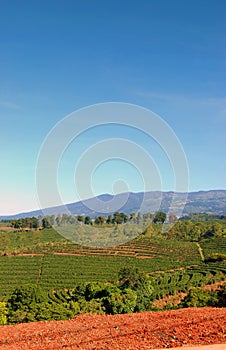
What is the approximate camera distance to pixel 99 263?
141ft

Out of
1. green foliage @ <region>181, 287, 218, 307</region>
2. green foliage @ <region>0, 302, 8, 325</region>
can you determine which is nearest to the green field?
green foliage @ <region>181, 287, 218, 307</region>

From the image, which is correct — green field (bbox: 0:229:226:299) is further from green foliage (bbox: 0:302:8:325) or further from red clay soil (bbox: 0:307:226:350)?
red clay soil (bbox: 0:307:226:350)

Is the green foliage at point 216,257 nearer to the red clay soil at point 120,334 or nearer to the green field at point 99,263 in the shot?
the green field at point 99,263

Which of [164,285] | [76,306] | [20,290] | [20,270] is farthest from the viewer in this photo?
[20,270]

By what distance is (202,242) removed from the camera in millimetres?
60344

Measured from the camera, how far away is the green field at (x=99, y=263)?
33312 mm

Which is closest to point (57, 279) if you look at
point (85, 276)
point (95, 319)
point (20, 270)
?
point (85, 276)

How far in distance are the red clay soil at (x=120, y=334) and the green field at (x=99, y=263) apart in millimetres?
18836

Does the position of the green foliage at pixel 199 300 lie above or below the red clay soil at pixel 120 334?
below

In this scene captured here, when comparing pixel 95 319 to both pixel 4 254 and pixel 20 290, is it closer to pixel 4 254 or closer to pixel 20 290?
pixel 20 290

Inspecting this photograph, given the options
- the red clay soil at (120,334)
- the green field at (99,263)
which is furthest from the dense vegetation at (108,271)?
the red clay soil at (120,334)

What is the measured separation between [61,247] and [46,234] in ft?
54.3

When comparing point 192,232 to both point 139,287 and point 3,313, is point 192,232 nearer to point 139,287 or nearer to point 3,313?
point 139,287

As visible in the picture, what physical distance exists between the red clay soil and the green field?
18836mm
